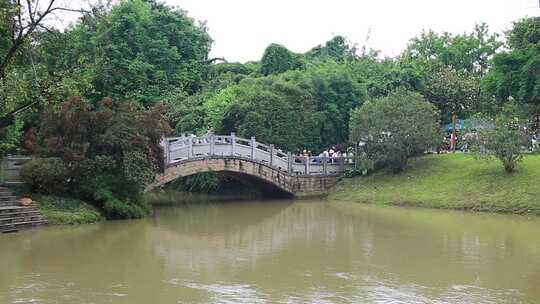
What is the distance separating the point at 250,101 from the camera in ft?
87.8

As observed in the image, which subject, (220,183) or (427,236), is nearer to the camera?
(427,236)

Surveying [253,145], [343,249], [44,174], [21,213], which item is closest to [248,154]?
[253,145]

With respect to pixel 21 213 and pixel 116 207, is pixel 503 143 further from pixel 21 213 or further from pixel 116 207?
pixel 21 213

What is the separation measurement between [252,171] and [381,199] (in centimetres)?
526

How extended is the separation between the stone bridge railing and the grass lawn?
14.6ft

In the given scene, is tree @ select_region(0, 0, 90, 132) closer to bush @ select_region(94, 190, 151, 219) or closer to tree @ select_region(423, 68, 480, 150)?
bush @ select_region(94, 190, 151, 219)

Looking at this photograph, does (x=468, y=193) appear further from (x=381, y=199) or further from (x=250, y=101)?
(x=250, y=101)

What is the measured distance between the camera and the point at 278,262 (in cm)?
1112

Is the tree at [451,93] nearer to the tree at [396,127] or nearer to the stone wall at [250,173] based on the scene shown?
the tree at [396,127]

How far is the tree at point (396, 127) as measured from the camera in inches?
977

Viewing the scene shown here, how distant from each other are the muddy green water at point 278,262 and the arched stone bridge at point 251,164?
373 centimetres

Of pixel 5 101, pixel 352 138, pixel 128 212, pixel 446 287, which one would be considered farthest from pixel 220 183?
pixel 446 287

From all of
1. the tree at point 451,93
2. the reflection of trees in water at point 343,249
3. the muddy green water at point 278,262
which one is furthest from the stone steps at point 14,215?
the tree at point 451,93

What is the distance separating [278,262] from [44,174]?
8417 millimetres
